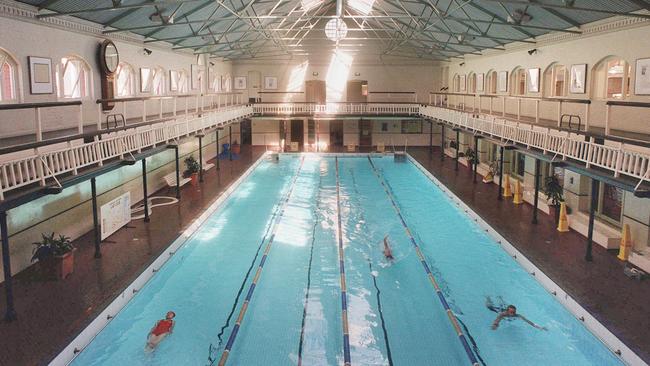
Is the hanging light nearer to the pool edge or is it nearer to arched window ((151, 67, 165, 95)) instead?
arched window ((151, 67, 165, 95))

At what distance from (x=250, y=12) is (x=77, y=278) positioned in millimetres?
18040

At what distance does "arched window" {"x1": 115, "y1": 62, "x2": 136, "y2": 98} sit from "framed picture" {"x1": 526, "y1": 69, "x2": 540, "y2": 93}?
15181 millimetres

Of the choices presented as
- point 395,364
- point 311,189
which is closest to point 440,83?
point 311,189

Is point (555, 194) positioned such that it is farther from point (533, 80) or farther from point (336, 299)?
point (336, 299)

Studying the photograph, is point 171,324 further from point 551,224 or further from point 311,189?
point 311,189

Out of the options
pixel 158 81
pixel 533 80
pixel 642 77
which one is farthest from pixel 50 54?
pixel 533 80

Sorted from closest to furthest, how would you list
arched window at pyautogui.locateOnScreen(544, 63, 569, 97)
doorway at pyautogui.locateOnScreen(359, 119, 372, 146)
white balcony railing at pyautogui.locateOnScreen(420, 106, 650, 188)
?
white balcony railing at pyautogui.locateOnScreen(420, 106, 650, 188)
arched window at pyautogui.locateOnScreen(544, 63, 569, 97)
doorway at pyautogui.locateOnScreen(359, 119, 372, 146)

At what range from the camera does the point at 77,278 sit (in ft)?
36.1

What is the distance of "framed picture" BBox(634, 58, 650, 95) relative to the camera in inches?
527

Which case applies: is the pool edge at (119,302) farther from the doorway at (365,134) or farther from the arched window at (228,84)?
the doorway at (365,134)

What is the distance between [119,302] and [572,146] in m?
10.7

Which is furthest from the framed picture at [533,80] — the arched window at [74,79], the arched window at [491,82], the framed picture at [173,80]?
the arched window at [74,79]

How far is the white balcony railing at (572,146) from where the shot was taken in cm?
1032

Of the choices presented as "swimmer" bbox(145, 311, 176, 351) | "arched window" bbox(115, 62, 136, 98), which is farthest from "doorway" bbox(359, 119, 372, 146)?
"swimmer" bbox(145, 311, 176, 351)
